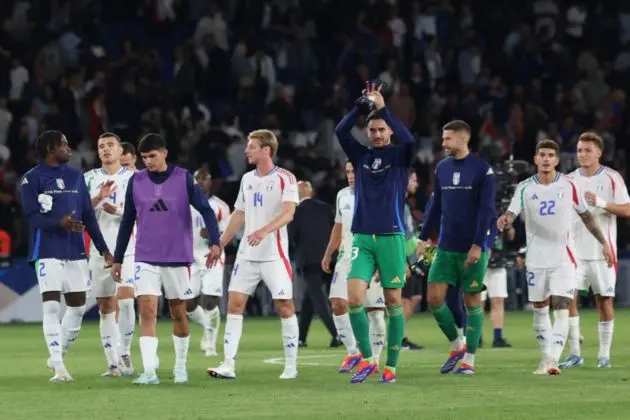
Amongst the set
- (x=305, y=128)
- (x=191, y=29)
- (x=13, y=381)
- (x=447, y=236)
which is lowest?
(x=13, y=381)

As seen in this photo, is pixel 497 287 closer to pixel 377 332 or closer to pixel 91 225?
pixel 377 332

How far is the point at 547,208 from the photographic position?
16.4 meters

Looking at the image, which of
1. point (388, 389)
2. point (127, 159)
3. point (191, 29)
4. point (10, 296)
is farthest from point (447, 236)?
point (191, 29)

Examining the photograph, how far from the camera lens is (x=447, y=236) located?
625 inches

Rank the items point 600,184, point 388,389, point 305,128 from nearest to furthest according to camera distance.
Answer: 1. point 388,389
2. point 600,184
3. point 305,128

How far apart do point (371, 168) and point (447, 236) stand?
126cm

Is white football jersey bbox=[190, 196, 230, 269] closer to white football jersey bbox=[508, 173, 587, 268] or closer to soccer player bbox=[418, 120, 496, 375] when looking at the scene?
soccer player bbox=[418, 120, 496, 375]

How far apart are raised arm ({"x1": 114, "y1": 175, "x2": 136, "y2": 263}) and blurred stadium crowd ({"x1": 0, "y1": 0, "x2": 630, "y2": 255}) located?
12.1 m

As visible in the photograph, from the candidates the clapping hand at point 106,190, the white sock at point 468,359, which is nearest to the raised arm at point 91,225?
the clapping hand at point 106,190

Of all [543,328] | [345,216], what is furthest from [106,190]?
[543,328]

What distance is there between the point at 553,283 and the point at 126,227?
4377mm

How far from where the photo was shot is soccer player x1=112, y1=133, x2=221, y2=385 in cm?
1496

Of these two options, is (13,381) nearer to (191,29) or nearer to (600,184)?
(600,184)

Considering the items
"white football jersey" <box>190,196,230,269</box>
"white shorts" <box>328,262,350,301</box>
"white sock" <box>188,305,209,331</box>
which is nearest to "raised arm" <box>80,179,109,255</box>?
"white shorts" <box>328,262,350,301</box>
